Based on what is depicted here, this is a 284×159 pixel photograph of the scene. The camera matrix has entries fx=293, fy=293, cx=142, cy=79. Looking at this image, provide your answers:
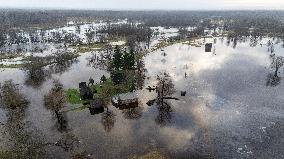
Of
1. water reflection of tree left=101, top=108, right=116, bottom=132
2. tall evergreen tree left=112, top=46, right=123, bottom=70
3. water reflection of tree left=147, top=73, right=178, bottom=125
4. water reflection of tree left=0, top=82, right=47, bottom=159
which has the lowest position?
water reflection of tree left=0, top=82, right=47, bottom=159

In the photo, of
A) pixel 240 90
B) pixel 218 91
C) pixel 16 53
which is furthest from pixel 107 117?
pixel 16 53

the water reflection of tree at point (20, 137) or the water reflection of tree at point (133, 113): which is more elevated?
the water reflection of tree at point (133, 113)

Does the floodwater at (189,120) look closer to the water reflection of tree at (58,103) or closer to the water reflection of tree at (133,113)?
the water reflection of tree at (133,113)

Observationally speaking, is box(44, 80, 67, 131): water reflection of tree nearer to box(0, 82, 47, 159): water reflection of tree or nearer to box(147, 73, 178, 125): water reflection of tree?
box(0, 82, 47, 159): water reflection of tree

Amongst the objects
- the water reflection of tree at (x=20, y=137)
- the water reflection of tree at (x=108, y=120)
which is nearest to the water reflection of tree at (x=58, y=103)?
the water reflection of tree at (x=20, y=137)

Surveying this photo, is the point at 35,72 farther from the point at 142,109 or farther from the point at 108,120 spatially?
the point at 142,109

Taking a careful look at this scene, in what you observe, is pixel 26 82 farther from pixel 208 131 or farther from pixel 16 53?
pixel 208 131

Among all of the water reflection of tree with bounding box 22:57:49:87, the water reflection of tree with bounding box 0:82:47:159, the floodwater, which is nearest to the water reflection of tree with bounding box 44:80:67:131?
the floodwater
